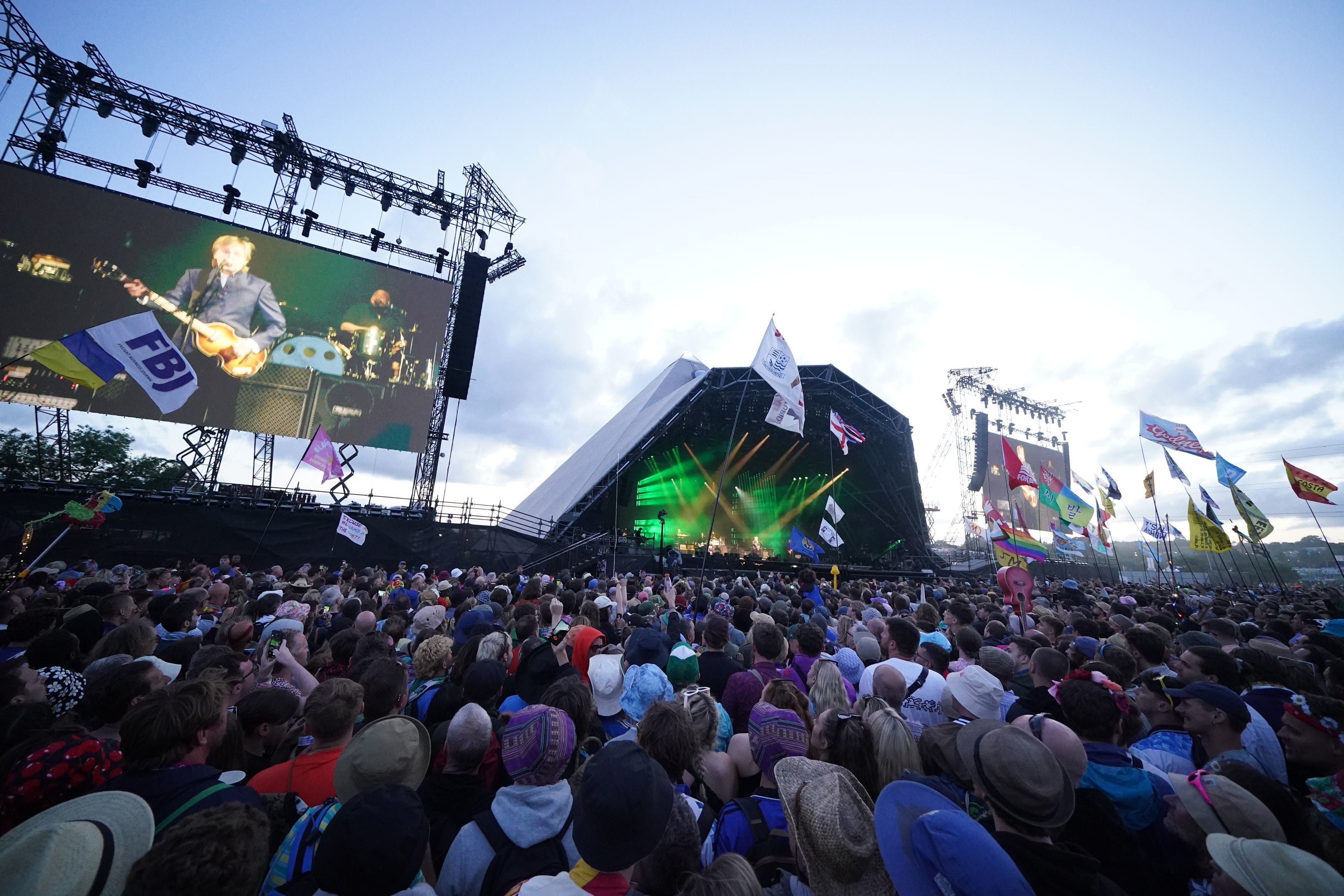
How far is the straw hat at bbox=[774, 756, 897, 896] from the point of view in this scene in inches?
65.2

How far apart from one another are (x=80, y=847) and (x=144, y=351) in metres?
9.73

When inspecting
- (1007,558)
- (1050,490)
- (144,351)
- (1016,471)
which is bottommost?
(1007,558)

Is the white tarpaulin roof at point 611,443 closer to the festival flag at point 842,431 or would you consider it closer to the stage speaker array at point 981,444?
the festival flag at point 842,431

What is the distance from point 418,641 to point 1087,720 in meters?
5.56

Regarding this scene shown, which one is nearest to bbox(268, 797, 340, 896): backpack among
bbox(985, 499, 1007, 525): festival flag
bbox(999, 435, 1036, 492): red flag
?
bbox(985, 499, 1007, 525): festival flag

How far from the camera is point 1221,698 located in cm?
288

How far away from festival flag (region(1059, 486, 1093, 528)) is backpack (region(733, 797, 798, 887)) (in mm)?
23513

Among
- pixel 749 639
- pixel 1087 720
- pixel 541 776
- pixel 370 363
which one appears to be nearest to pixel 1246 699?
pixel 1087 720

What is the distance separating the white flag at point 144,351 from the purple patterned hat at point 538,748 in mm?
8915

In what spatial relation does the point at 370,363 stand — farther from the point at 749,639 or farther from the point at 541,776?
the point at 541,776

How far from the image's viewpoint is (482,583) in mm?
10477

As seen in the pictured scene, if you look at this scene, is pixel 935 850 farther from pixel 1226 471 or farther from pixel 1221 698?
pixel 1226 471

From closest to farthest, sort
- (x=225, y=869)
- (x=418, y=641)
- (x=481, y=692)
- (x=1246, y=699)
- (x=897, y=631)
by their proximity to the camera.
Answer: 1. (x=225, y=869)
2. (x=481, y=692)
3. (x=1246, y=699)
4. (x=897, y=631)
5. (x=418, y=641)

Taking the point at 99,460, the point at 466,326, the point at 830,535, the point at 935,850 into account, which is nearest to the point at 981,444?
the point at 830,535
